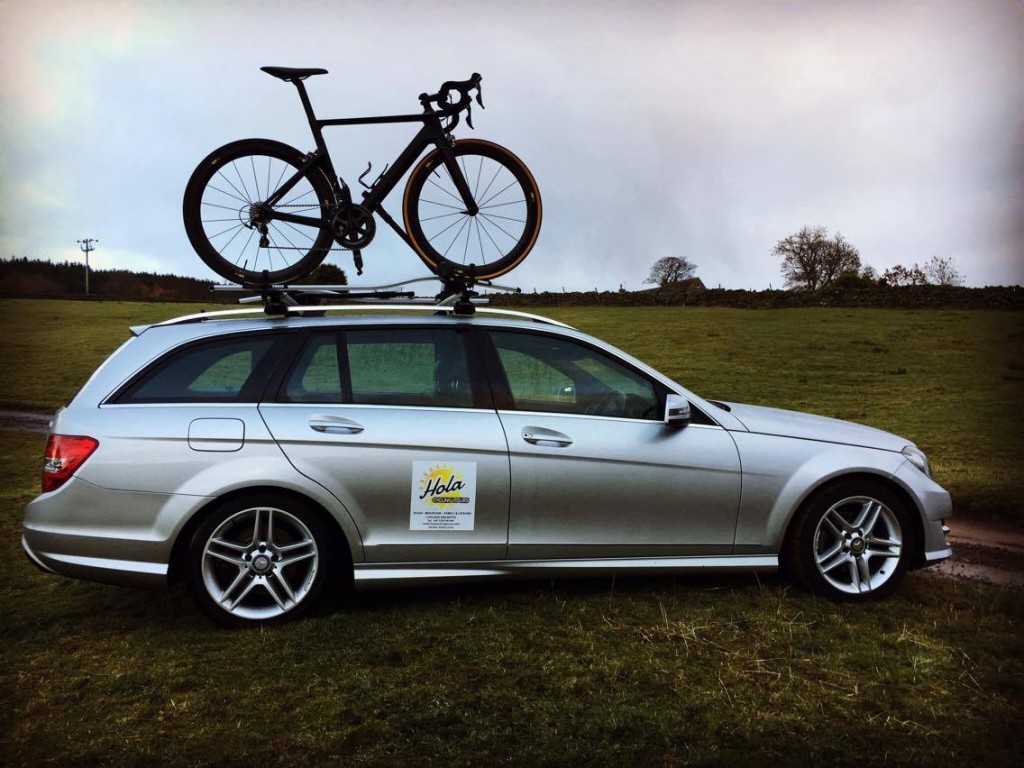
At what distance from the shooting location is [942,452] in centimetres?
1121

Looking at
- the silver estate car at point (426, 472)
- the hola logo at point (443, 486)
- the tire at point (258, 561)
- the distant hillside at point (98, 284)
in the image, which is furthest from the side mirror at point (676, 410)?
the distant hillside at point (98, 284)

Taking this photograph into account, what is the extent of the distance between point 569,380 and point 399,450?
106cm

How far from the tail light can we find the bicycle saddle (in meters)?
2.53

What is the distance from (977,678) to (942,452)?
26.4 ft

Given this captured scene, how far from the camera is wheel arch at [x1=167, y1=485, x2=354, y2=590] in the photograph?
173 inches

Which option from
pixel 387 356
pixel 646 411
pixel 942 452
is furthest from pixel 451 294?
pixel 942 452

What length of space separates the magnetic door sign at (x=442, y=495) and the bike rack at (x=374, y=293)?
99 centimetres

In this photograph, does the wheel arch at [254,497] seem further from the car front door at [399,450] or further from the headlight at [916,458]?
the headlight at [916,458]

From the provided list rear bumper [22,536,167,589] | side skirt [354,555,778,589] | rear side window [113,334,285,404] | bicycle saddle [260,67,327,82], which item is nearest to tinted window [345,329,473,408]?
rear side window [113,334,285,404]

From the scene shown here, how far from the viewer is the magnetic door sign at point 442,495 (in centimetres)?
450

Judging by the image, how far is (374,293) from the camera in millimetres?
5062

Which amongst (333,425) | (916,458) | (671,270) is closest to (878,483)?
(916,458)

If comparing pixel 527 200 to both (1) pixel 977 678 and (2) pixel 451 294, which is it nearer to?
(2) pixel 451 294

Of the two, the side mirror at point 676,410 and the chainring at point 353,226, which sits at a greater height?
the chainring at point 353,226
